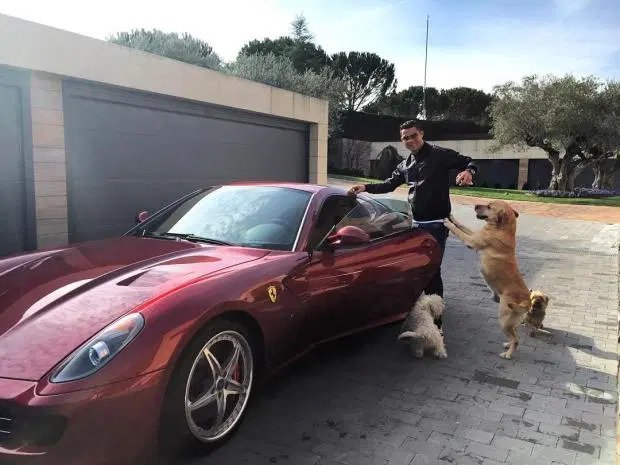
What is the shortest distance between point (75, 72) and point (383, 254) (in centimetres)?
445

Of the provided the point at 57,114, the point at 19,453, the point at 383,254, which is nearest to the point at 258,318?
the point at 19,453

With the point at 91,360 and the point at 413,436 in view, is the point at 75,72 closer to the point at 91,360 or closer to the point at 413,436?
the point at 91,360

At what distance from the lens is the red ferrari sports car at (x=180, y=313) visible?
6.88ft

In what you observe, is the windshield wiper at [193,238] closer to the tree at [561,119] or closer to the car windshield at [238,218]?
the car windshield at [238,218]

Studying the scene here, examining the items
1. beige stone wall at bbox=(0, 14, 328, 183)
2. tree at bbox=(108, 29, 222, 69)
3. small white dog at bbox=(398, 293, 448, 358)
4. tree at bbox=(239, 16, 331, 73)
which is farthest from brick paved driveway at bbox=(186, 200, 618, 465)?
tree at bbox=(239, 16, 331, 73)

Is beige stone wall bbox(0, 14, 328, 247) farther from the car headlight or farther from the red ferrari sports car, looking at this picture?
the car headlight

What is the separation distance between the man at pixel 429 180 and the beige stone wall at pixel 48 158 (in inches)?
144

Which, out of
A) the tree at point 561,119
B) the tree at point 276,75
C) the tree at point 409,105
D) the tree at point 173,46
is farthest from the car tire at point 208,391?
the tree at point 409,105

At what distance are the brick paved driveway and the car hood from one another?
946 millimetres

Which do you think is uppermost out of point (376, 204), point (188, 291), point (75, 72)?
point (75, 72)

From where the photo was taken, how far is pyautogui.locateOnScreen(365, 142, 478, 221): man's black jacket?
4797mm

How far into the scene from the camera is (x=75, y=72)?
6266 millimetres

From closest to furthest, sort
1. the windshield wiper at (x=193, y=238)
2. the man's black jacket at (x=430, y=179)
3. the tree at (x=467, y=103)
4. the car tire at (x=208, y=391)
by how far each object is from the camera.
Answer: the car tire at (x=208, y=391) < the windshield wiper at (x=193, y=238) < the man's black jacket at (x=430, y=179) < the tree at (x=467, y=103)

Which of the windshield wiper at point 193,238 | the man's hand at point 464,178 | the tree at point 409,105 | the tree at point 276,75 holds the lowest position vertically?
the windshield wiper at point 193,238
